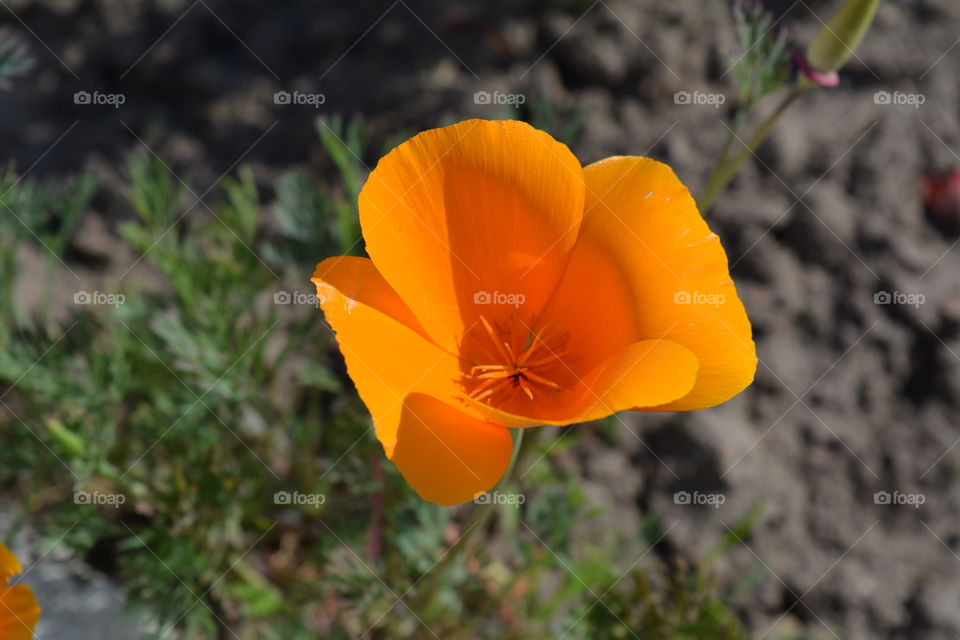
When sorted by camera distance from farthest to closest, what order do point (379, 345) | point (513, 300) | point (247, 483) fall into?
1. point (247, 483)
2. point (513, 300)
3. point (379, 345)

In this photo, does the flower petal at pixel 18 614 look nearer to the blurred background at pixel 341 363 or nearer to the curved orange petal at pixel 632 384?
the blurred background at pixel 341 363

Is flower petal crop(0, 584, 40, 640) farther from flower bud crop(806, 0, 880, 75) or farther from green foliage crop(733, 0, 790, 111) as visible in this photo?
flower bud crop(806, 0, 880, 75)

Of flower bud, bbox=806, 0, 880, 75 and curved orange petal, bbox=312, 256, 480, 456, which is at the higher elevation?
flower bud, bbox=806, 0, 880, 75

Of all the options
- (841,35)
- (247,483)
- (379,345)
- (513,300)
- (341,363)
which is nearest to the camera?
(379,345)

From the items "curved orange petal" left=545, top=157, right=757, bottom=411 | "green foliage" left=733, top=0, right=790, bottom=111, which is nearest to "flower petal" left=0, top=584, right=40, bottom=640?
"curved orange petal" left=545, top=157, right=757, bottom=411

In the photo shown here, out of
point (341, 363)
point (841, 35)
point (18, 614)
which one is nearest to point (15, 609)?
point (18, 614)

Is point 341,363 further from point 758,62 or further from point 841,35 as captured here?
point 841,35

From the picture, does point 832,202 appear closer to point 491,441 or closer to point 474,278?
point 474,278
